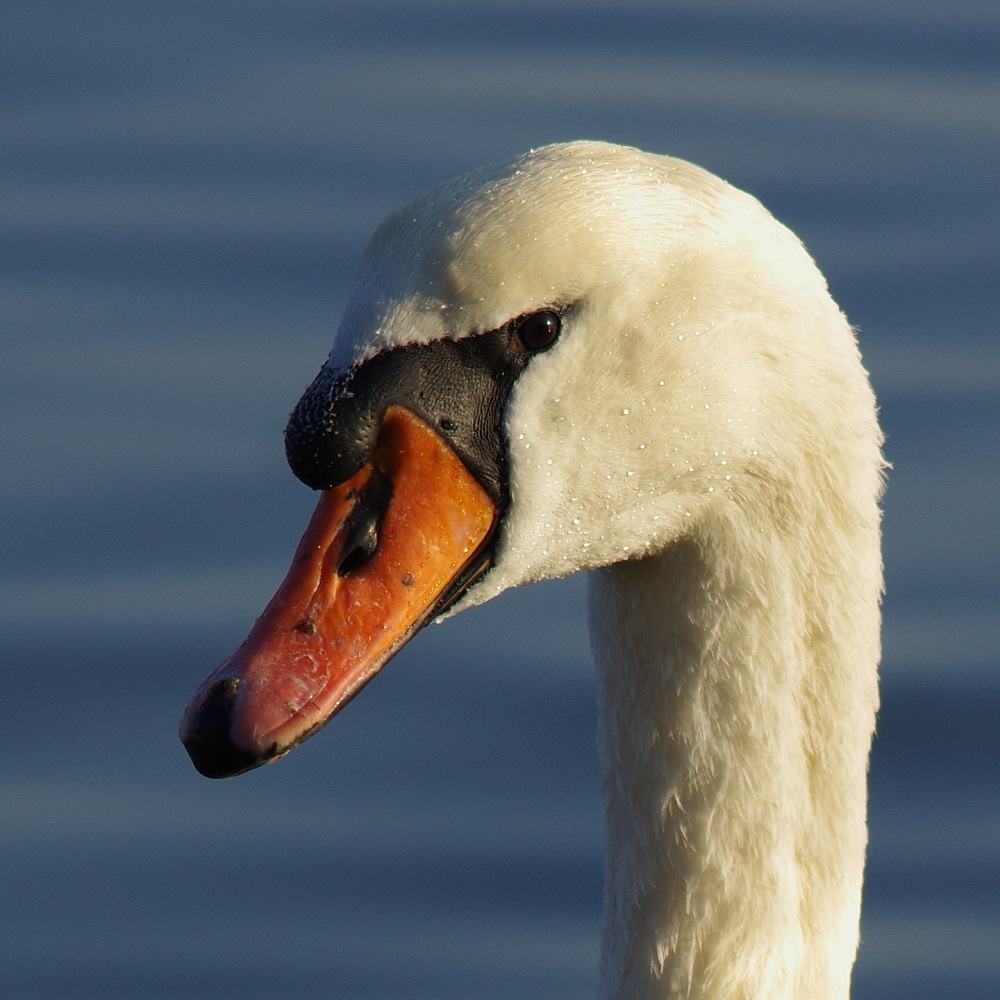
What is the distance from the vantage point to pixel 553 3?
9984mm

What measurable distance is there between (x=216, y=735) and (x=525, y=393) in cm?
82

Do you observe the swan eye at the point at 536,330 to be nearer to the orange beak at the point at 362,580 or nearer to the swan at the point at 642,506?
the swan at the point at 642,506

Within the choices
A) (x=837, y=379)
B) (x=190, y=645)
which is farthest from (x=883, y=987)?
(x=837, y=379)

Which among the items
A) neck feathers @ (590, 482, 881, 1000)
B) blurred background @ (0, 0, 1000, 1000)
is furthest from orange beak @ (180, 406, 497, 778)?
blurred background @ (0, 0, 1000, 1000)

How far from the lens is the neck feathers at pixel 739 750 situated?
4.18 m

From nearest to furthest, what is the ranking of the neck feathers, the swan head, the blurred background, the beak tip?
the beak tip
the swan head
the neck feathers
the blurred background

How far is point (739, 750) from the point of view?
14.1 feet

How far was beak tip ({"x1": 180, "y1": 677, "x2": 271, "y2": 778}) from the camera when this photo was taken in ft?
12.1

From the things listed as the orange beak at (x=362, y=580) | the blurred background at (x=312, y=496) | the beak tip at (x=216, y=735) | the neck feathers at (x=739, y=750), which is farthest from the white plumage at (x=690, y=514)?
the blurred background at (x=312, y=496)

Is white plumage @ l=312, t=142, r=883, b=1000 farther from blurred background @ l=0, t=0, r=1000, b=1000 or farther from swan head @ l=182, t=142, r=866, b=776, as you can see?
blurred background @ l=0, t=0, r=1000, b=1000

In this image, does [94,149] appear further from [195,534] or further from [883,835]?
[883,835]

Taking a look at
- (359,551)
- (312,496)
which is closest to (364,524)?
(359,551)

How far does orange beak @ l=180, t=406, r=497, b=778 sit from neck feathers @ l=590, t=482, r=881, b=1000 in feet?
1.64

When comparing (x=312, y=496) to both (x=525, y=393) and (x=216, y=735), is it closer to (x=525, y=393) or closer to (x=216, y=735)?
(x=525, y=393)
